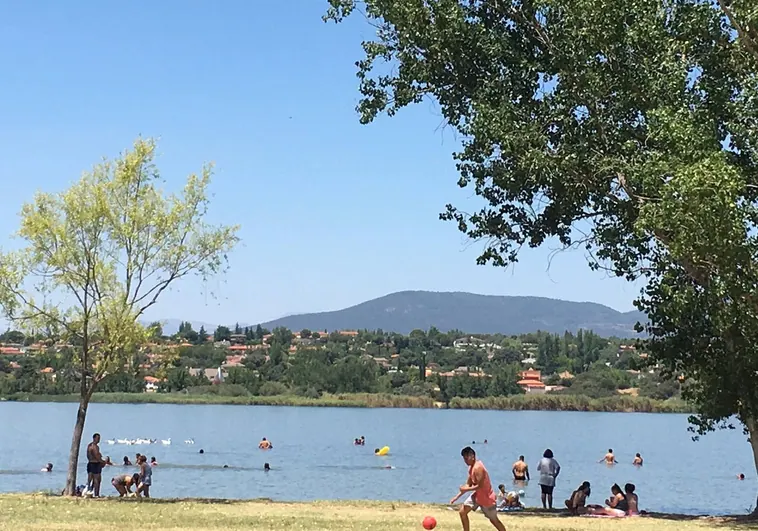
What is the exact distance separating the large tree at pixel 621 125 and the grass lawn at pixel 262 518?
446cm

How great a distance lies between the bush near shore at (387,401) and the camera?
145 m

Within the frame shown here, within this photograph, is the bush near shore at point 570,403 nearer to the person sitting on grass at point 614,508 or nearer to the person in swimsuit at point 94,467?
the person sitting on grass at point 614,508

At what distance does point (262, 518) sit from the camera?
20859 mm

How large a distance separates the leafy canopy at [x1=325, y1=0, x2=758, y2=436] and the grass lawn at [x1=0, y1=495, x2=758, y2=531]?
443 cm

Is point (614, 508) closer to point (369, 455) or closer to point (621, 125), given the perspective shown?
point (621, 125)

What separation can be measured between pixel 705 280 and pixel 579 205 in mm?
4373

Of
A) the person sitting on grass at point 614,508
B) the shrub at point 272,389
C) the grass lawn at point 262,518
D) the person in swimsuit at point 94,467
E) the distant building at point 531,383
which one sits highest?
the distant building at point 531,383

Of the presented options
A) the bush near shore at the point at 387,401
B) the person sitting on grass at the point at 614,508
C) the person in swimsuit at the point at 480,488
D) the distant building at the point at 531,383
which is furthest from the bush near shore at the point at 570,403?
the person in swimsuit at the point at 480,488

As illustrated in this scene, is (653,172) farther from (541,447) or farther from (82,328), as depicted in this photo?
(541,447)

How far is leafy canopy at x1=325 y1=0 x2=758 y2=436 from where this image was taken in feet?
68.6

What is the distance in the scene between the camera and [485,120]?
77.3ft

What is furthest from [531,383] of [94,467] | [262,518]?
[262,518]

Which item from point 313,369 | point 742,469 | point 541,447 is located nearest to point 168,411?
point 313,369

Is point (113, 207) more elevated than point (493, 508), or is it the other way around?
point (113, 207)
